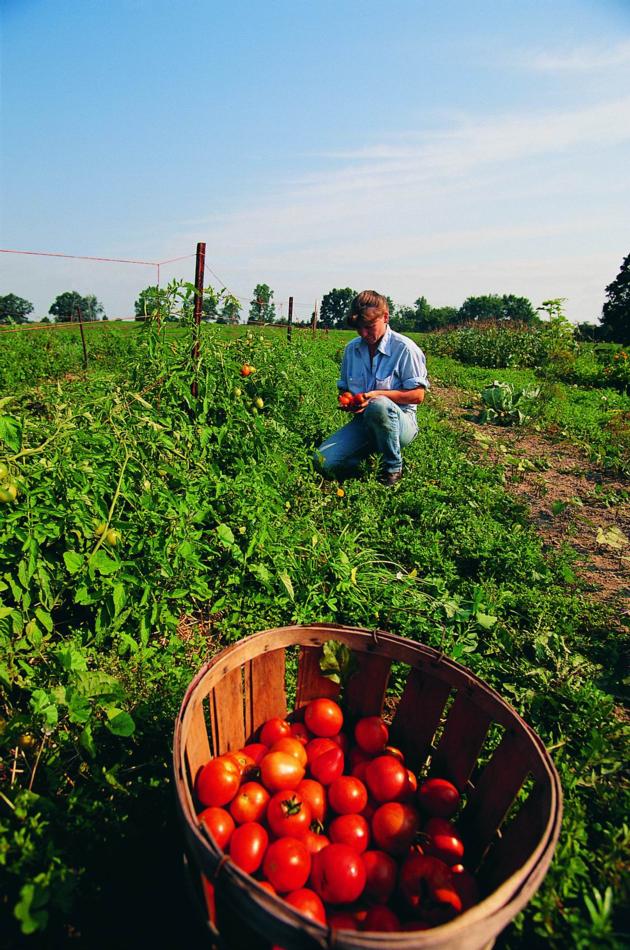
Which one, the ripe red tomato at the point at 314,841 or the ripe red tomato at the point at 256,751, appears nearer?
the ripe red tomato at the point at 314,841

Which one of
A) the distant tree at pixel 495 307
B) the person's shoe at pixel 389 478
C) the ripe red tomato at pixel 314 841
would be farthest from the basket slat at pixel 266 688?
the distant tree at pixel 495 307

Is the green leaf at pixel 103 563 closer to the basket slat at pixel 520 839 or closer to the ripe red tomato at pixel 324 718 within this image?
the ripe red tomato at pixel 324 718

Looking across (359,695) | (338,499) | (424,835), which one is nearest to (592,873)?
(424,835)

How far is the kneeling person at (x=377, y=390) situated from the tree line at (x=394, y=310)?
272mm

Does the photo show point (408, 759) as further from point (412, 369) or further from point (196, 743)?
Result: point (412, 369)

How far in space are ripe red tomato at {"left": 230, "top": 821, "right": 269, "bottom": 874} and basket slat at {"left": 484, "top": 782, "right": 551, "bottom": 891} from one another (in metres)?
0.69

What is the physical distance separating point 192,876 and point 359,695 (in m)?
0.84

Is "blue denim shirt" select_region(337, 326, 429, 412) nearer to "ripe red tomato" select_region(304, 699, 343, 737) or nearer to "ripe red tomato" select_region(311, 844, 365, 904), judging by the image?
"ripe red tomato" select_region(304, 699, 343, 737)

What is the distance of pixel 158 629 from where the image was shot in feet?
7.34

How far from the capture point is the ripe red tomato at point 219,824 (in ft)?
4.66

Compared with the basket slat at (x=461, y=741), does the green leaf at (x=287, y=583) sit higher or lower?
higher

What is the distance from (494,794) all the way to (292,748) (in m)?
0.67

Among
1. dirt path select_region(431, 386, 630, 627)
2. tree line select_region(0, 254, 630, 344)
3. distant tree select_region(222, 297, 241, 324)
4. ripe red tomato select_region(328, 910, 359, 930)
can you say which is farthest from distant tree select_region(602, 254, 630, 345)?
ripe red tomato select_region(328, 910, 359, 930)

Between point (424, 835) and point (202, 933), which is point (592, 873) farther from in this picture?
point (202, 933)
